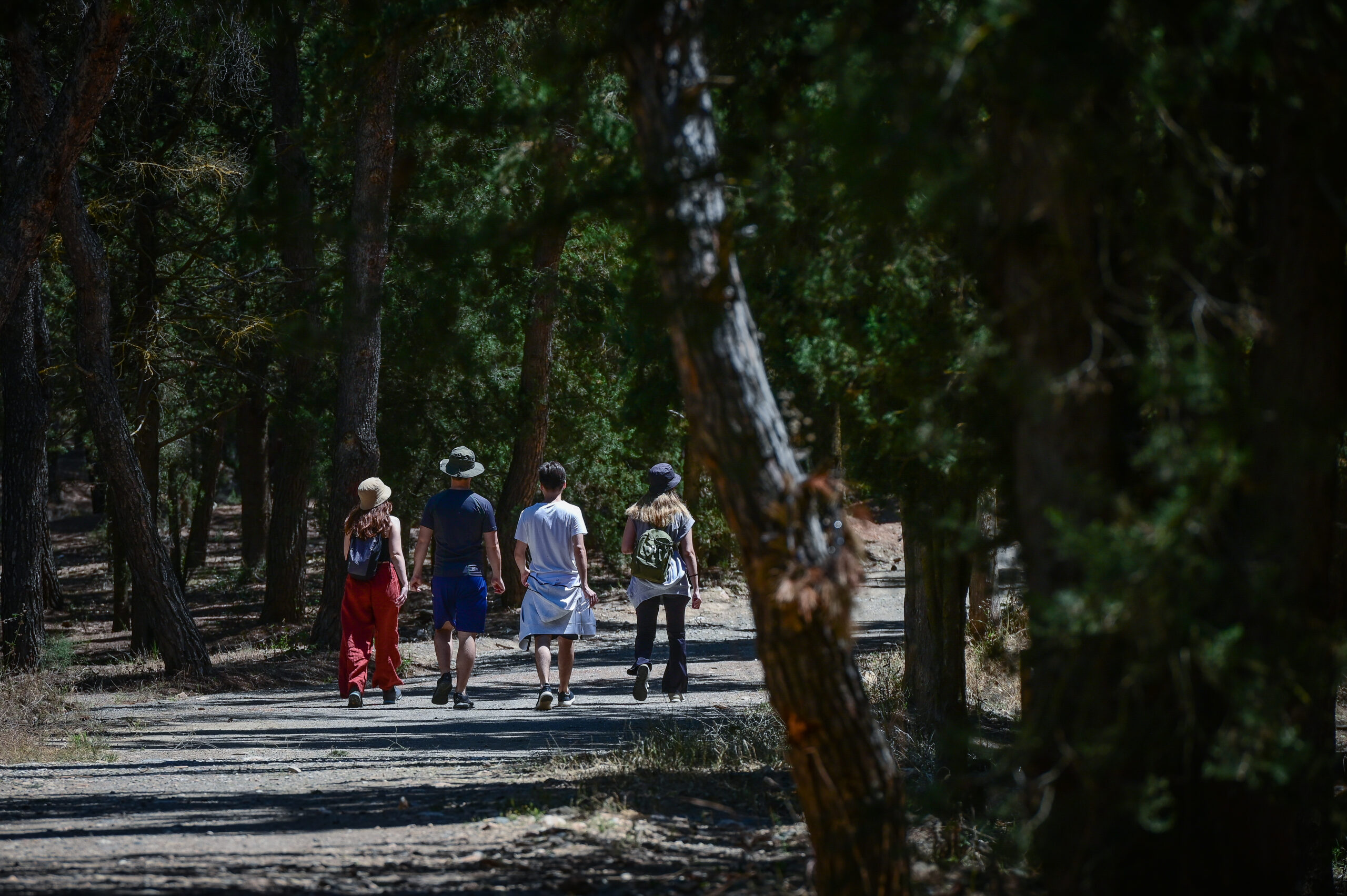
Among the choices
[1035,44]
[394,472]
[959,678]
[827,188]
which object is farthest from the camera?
[394,472]

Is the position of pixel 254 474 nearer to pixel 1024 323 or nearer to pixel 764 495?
pixel 764 495

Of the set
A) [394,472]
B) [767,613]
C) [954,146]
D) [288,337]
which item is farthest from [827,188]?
[394,472]

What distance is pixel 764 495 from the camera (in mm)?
4438

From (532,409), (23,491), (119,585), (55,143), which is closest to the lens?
(55,143)

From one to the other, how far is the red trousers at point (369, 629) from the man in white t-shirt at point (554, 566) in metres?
1.27

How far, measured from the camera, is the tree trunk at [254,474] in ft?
74.6

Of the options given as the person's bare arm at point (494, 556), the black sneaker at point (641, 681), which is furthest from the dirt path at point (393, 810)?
the person's bare arm at point (494, 556)

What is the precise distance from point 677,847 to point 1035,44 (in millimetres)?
4091

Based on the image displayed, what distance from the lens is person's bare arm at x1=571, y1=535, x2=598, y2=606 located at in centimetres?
1030

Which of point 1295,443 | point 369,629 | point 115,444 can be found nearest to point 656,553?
point 369,629

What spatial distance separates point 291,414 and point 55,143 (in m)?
8.07

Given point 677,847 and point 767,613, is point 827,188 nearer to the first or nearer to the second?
point 767,613

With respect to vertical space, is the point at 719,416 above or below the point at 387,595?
above

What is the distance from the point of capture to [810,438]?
505cm
